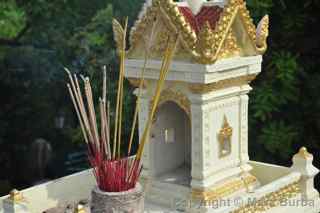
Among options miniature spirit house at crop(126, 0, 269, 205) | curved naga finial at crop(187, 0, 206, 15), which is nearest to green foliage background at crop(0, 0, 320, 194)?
miniature spirit house at crop(126, 0, 269, 205)

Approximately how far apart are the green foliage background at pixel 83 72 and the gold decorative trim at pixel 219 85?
2.52 meters

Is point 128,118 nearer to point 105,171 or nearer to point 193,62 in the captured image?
point 193,62

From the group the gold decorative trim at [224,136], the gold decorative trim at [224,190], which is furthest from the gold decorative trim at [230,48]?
the gold decorative trim at [224,190]

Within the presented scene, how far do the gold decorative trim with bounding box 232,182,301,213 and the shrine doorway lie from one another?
71cm

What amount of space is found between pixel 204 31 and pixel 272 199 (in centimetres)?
166

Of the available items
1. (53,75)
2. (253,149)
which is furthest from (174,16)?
(53,75)

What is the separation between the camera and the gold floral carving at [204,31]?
4.70 metres

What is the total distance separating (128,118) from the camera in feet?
30.5

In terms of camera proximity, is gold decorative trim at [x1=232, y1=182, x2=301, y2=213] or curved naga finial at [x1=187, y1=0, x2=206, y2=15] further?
curved naga finial at [x1=187, y1=0, x2=206, y2=15]

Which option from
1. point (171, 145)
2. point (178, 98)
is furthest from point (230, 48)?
point (171, 145)

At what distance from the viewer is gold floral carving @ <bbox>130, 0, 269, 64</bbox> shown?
4699 millimetres

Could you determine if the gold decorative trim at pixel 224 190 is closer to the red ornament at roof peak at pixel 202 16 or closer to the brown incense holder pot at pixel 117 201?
the brown incense holder pot at pixel 117 201

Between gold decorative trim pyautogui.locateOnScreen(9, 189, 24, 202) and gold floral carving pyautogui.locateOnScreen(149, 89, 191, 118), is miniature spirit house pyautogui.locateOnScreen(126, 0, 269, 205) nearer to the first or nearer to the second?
gold floral carving pyautogui.locateOnScreen(149, 89, 191, 118)

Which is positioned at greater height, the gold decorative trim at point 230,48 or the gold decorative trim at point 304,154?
the gold decorative trim at point 230,48
